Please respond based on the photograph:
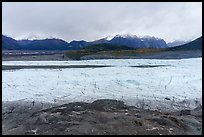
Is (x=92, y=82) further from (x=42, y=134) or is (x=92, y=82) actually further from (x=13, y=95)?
(x=42, y=134)

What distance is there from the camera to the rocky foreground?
8648mm

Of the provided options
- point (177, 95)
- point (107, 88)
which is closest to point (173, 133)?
point (177, 95)

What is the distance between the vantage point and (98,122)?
9289 mm

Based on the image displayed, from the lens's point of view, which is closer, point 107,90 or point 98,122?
point 98,122

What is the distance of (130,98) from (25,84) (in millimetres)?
6393

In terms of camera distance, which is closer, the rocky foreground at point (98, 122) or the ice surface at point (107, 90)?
the rocky foreground at point (98, 122)

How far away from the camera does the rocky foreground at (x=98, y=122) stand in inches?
340

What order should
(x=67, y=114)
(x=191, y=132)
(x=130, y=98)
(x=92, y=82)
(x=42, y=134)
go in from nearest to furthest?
(x=42, y=134) → (x=191, y=132) → (x=67, y=114) → (x=130, y=98) → (x=92, y=82)

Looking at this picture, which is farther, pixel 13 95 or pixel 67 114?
pixel 13 95

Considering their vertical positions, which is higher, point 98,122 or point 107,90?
point 98,122

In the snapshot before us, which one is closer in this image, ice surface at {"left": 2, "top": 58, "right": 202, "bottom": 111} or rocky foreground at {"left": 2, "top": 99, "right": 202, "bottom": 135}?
rocky foreground at {"left": 2, "top": 99, "right": 202, "bottom": 135}

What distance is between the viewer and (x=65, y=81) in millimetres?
18984

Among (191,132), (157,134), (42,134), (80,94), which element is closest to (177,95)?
(80,94)

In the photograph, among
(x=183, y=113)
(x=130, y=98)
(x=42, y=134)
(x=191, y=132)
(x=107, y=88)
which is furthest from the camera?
(x=107, y=88)
